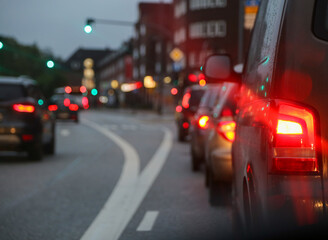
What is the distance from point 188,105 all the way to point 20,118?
683cm

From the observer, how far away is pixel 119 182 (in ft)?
35.6

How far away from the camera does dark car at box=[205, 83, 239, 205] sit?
8047mm

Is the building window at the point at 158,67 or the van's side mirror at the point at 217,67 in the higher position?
the building window at the point at 158,67

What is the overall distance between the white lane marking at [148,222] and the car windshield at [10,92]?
704cm

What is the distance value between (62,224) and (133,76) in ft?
359

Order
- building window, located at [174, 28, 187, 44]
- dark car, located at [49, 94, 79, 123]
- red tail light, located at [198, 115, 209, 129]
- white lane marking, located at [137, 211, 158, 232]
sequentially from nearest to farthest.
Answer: white lane marking, located at [137, 211, 158, 232] < red tail light, located at [198, 115, 209, 129] < dark car, located at [49, 94, 79, 123] < building window, located at [174, 28, 187, 44]

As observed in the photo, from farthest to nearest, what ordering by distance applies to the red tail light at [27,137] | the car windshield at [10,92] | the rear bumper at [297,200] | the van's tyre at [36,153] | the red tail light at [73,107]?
the red tail light at [73,107] < the van's tyre at [36,153] < the red tail light at [27,137] < the car windshield at [10,92] < the rear bumper at [297,200]

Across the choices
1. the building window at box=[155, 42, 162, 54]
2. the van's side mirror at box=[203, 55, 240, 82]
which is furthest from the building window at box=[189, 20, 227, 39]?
the van's side mirror at box=[203, 55, 240, 82]

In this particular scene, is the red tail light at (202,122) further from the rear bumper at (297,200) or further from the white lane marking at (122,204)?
the rear bumper at (297,200)

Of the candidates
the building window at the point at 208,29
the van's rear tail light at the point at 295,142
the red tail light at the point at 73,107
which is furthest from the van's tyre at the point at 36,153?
the building window at the point at 208,29

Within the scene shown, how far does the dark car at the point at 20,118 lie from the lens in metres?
14.2

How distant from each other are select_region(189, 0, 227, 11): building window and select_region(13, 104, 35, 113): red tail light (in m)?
55.8

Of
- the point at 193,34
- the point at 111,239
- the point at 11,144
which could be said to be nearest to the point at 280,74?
the point at 111,239

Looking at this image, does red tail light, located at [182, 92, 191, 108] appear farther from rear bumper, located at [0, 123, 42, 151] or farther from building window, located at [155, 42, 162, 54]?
building window, located at [155, 42, 162, 54]
